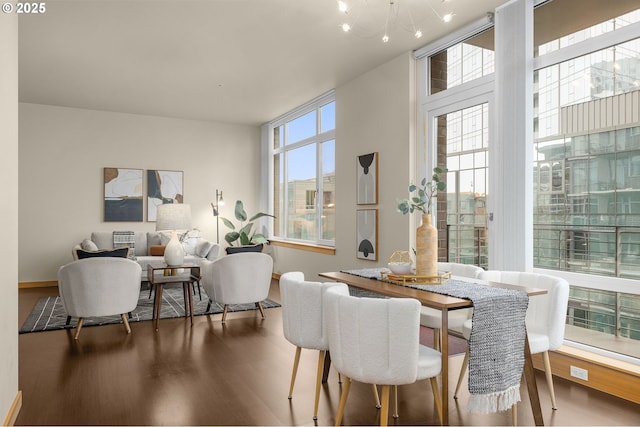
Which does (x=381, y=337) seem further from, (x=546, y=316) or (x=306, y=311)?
(x=546, y=316)

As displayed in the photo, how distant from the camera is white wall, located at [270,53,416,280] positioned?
4957mm

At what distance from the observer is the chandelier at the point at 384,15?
3.84 metres

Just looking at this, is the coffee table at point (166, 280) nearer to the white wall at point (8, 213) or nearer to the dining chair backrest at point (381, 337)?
the white wall at point (8, 213)

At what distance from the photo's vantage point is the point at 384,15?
160 inches

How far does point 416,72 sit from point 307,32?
131 centimetres

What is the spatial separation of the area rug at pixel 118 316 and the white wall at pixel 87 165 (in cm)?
149

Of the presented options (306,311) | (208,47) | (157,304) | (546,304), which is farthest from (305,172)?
(546,304)

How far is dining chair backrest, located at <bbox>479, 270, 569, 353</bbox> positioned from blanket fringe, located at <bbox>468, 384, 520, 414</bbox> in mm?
361

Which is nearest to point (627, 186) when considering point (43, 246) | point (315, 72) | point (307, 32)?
point (307, 32)

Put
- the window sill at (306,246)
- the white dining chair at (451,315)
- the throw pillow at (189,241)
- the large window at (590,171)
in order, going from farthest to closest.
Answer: the throw pillow at (189,241) → the window sill at (306,246) → the white dining chair at (451,315) → the large window at (590,171)

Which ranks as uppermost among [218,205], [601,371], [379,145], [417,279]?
[379,145]

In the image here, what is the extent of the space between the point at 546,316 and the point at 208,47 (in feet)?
13.5

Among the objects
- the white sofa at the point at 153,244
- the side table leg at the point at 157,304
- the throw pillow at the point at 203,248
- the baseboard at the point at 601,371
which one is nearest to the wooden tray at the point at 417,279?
the baseboard at the point at 601,371

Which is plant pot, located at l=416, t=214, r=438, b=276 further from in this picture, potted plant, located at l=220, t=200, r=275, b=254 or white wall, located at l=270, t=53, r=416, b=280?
potted plant, located at l=220, t=200, r=275, b=254
